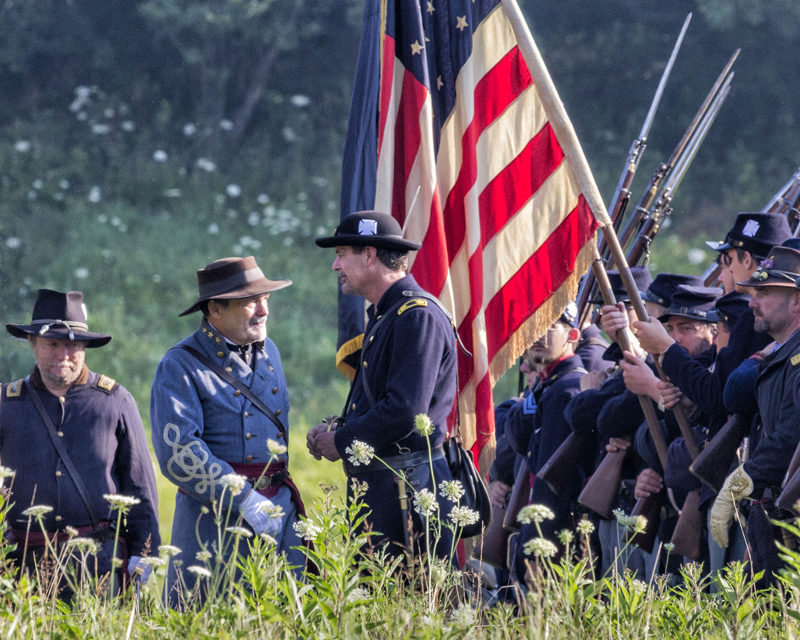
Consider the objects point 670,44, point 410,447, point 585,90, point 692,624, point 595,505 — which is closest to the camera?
point 692,624

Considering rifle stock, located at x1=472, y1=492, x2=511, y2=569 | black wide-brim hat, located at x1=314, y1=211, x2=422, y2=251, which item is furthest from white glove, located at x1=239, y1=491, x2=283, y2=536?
rifle stock, located at x1=472, y1=492, x2=511, y2=569

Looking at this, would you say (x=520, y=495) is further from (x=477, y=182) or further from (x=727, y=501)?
(x=727, y=501)

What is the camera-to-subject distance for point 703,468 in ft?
16.4

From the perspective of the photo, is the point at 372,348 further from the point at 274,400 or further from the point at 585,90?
the point at 585,90

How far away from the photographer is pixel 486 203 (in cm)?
581

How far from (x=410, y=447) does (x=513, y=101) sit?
1.84m

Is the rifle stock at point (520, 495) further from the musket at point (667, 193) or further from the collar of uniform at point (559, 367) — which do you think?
the musket at point (667, 193)

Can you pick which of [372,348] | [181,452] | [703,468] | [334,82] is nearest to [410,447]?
[372,348]

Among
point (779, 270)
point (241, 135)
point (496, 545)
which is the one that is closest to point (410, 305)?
point (779, 270)

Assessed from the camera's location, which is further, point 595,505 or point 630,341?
point 595,505

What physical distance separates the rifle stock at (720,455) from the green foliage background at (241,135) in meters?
13.6

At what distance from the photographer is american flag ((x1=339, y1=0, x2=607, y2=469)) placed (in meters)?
5.61

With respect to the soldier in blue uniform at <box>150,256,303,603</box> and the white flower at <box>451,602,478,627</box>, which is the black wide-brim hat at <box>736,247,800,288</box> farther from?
the white flower at <box>451,602,478,627</box>

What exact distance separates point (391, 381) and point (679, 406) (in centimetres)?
150
